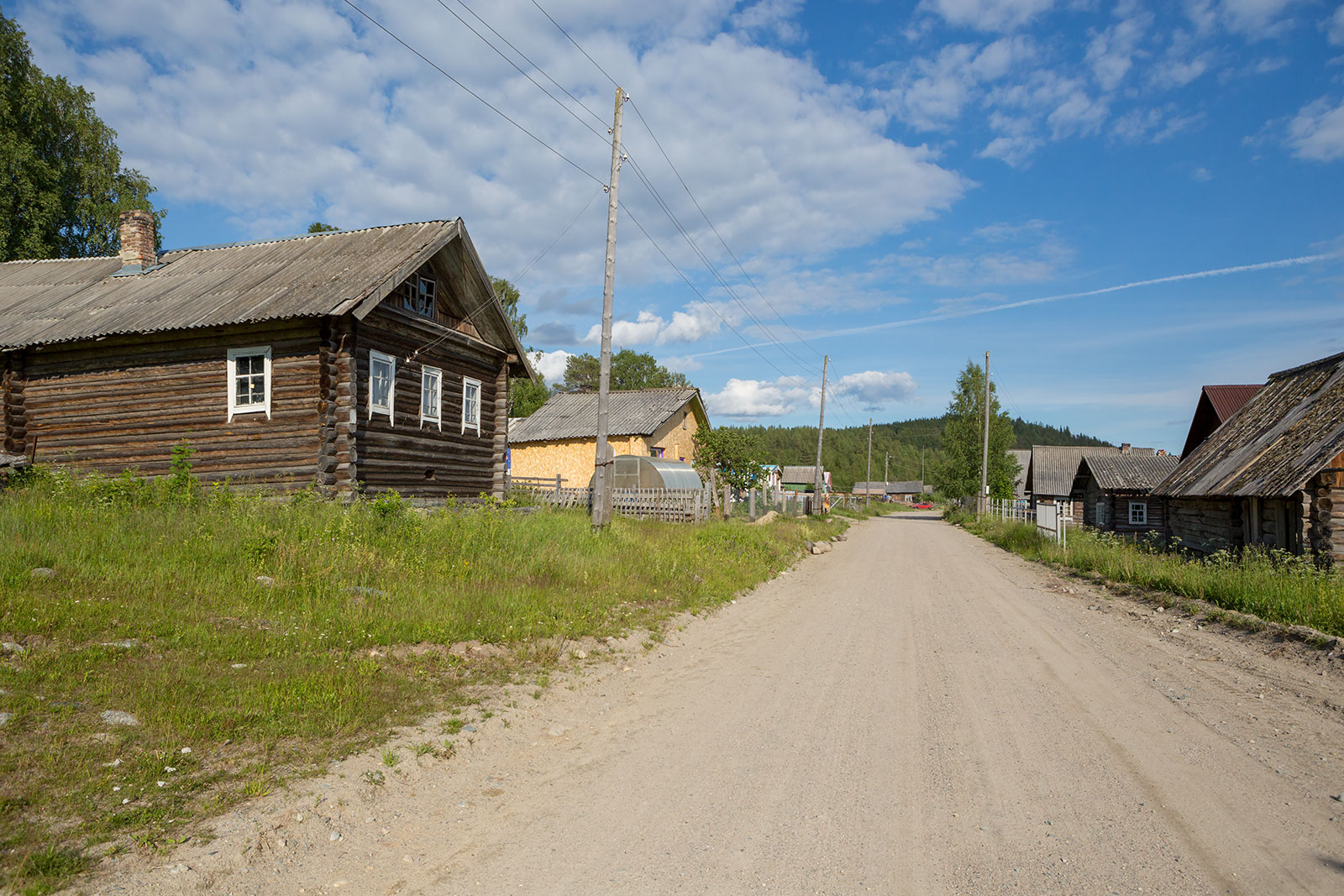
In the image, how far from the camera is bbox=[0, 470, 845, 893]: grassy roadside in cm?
406

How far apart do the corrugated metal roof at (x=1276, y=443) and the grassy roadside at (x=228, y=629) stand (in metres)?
10.8

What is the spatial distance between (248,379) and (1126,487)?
33647 mm

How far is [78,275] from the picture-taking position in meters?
19.2

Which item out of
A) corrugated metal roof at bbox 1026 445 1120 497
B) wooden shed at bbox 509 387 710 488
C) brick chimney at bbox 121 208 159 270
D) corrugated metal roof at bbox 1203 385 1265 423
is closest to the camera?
brick chimney at bbox 121 208 159 270

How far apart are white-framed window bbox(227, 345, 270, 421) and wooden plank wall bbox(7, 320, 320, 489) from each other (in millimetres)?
123

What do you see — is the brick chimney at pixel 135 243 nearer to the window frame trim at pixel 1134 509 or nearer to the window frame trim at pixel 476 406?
the window frame trim at pixel 476 406

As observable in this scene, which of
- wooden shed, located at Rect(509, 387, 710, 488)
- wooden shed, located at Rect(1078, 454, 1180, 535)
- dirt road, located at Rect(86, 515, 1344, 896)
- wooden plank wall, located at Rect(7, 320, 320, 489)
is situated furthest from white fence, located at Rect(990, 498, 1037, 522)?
wooden plank wall, located at Rect(7, 320, 320, 489)

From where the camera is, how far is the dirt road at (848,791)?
3.58 meters

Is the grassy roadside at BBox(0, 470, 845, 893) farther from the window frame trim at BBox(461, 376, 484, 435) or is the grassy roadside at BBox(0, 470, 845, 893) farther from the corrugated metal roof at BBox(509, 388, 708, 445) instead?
the corrugated metal roof at BBox(509, 388, 708, 445)

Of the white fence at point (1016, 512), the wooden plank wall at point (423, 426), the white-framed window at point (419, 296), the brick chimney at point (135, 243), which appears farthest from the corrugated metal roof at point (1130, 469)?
the brick chimney at point (135, 243)

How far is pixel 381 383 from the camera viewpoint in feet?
50.7

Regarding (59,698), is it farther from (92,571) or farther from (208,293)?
(208,293)

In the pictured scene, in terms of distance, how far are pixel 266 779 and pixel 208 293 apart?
14574 mm

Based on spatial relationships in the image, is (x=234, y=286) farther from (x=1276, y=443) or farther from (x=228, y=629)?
(x=1276, y=443)
